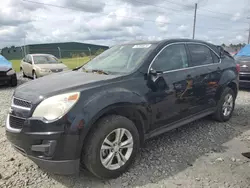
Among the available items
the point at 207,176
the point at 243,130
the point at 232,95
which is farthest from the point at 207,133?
the point at 207,176

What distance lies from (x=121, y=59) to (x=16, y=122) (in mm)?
1836

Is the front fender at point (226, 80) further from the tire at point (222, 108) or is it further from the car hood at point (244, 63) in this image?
the car hood at point (244, 63)

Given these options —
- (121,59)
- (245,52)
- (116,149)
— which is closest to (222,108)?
(121,59)

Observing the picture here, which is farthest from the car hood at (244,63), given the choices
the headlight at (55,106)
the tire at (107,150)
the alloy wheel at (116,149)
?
the headlight at (55,106)

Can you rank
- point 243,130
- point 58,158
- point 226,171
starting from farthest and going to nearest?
point 243,130 → point 226,171 → point 58,158

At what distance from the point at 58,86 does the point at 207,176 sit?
7.26 feet

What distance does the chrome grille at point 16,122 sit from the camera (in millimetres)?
2744

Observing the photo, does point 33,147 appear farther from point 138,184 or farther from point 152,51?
point 152,51

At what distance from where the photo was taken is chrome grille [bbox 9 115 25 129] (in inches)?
108

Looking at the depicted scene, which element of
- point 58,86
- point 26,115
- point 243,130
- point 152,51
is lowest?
point 243,130

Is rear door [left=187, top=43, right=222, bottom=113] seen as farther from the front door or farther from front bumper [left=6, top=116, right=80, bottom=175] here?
front bumper [left=6, top=116, right=80, bottom=175]

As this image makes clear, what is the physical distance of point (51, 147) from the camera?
8.42 ft

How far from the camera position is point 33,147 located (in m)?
2.64

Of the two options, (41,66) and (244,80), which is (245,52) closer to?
(244,80)
